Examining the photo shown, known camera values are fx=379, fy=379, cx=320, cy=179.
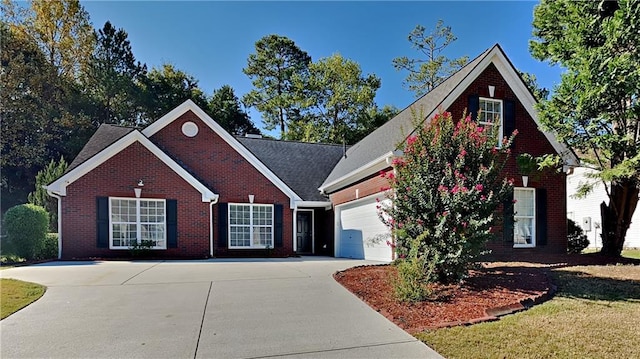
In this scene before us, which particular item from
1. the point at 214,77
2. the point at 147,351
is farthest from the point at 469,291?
the point at 214,77

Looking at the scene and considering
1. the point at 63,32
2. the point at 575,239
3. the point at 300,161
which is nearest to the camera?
the point at 575,239

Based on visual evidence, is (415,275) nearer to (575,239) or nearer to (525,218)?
(525,218)

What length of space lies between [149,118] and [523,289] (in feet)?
101

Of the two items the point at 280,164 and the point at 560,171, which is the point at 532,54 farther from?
the point at 280,164

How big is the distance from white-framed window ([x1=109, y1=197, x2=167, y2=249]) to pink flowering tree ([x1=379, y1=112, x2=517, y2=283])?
941 centimetres

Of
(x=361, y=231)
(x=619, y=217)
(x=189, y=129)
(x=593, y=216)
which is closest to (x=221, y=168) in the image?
(x=189, y=129)

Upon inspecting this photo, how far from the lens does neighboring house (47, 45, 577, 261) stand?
12383mm

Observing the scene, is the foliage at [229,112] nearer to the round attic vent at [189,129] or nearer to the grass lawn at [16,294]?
the round attic vent at [189,129]

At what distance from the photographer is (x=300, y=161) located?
19.2 meters

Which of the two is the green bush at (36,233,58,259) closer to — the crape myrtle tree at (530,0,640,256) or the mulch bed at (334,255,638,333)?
the mulch bed at (334,255,638,333)

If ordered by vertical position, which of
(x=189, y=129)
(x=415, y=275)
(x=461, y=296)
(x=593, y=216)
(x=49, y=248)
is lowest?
(x=49, y=248)

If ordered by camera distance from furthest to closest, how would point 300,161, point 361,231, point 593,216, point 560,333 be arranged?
point 593,216 → point 300,161 → point 361,231 → point 560,333

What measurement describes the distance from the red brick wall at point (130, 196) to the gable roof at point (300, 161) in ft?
15.5

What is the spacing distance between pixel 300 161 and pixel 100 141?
883cm
